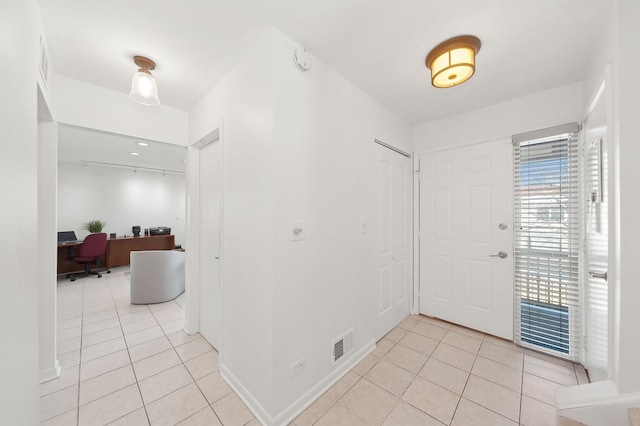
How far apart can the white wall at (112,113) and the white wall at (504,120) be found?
2.96 m

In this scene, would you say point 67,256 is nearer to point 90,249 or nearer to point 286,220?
point 90,249

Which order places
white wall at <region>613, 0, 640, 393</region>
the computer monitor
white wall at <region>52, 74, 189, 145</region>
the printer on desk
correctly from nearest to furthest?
white wall at <region>613, 0, 640, 393</region>, white wall at <region>52, 74, 189, 145</region>, the computer monitor, the printer on desk

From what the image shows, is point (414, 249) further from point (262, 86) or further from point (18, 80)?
point (18, 80)

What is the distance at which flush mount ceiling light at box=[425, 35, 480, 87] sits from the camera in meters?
1.59

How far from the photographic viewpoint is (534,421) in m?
1.52

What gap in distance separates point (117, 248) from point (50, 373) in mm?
4477

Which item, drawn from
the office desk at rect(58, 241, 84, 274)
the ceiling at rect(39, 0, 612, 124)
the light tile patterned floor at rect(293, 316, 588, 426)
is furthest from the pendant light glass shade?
the office desk at rect(58, 241, 84, 274)

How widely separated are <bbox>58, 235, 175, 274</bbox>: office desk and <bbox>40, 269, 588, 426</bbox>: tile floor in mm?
2962

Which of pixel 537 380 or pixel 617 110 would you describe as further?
pixel 537 380

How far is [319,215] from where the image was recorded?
1783mm

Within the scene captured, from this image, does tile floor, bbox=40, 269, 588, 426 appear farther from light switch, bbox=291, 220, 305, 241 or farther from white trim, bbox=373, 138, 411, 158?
white trim, bbox=373, 138, 411, 158

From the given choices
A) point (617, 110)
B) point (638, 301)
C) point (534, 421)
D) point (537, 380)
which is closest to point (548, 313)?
point (537, 380)

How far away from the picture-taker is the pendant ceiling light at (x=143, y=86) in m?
1.77

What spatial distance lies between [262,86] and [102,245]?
5570 mm
